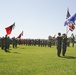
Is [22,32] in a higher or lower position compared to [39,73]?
higher

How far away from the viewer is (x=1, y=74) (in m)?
12.0

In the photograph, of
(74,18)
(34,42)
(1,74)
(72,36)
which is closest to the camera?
(1,74)

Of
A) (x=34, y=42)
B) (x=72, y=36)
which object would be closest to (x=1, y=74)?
(x=72, y=36)

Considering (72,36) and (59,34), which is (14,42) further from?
(59,34)

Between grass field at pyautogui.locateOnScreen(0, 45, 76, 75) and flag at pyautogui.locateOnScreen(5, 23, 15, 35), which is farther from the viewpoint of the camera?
flag at pyautogui.locateOnScreen(5, 23, 15, 35)

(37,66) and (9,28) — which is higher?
(9,28)

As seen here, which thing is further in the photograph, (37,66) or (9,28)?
(9,28)

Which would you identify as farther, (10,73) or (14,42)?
(14,42)

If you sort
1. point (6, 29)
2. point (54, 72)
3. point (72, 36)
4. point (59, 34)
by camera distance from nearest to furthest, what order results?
point (54, 72) < point (59, 34) < point (6, 29) < point (72, 36)

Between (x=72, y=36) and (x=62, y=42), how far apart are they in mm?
33099

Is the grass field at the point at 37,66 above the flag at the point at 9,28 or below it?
below

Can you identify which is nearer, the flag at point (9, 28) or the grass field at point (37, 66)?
the grass field at point (37, 66)

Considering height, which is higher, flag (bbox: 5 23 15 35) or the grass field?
flag (bbox: 5 23 15 35)

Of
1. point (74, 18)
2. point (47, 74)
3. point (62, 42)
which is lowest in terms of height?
point (47, 74)
